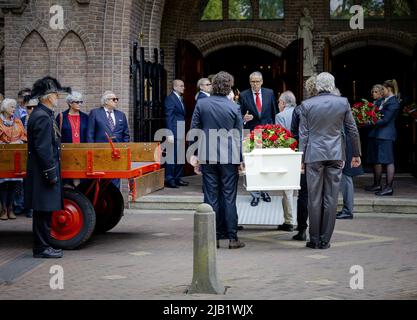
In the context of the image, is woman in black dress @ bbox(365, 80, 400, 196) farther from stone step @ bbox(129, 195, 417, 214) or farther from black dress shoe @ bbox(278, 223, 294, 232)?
black dress shoe @ bbox(278, 223, 294, 232)

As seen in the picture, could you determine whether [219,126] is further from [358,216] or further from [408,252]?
[358,216]

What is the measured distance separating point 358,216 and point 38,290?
6373 mm

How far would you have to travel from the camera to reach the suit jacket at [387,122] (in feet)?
46.3

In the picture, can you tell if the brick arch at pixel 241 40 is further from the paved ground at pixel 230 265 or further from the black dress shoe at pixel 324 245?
the black dress shoe at pixel 324 245

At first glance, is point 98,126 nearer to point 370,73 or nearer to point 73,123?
point 73,123

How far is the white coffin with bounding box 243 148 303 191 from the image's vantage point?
32.3ft

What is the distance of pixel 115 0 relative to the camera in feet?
47.8

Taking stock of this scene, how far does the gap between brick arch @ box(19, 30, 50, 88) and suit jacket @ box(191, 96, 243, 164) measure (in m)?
5.65

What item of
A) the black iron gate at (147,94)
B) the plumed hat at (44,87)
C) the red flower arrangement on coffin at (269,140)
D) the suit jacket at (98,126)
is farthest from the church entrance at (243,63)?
the plumed hat at (44,87)

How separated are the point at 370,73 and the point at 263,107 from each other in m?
8.61

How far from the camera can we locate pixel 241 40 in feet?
63.8

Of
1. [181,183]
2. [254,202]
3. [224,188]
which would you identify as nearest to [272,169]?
[224,188]

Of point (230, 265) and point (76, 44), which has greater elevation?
point (76, 44)

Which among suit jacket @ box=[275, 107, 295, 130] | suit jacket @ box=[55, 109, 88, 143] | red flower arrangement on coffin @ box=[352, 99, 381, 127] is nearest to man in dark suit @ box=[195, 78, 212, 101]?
suit jacket @ box=[55, 109, 88, 143]
